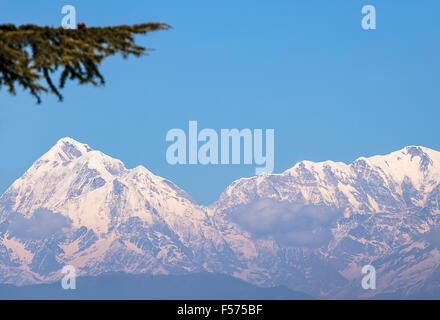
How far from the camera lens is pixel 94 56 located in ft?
48.3
